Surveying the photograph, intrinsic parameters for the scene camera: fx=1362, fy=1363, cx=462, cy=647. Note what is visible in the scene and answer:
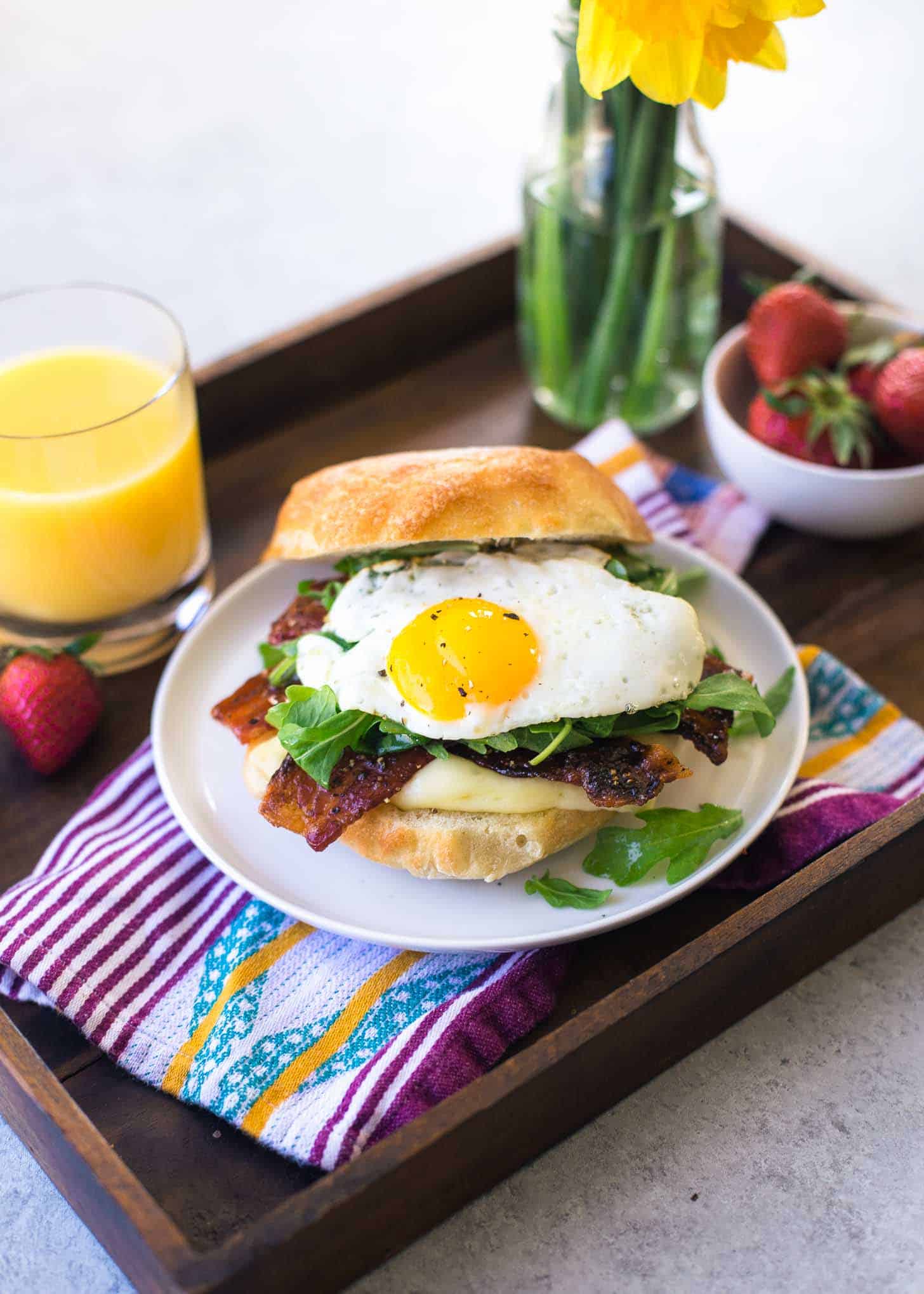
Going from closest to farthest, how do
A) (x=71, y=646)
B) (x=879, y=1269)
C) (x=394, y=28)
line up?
(x=879, y=1269) < (x=71, y=646) < (x=394, y=28)

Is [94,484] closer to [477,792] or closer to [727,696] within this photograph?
[477,792]

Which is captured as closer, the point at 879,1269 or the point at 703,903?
the point at 879,1269

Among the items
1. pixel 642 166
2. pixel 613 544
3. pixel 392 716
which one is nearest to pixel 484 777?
pixel 392 716

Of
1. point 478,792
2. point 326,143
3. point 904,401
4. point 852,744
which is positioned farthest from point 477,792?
point 326,143

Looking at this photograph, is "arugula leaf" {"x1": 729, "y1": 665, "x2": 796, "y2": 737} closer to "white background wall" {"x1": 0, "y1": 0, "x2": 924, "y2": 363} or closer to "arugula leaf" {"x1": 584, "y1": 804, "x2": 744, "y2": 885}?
"arugula leaf" {"x1": 584, "y1": 804, "x2": 744, "y2": 885}

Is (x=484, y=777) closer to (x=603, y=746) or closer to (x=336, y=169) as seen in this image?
(x=603, y=746)

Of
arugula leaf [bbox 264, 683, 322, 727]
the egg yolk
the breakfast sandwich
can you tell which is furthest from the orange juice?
the egg yolk

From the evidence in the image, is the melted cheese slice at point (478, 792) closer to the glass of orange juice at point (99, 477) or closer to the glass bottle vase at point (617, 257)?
the glass of orange juice at point (99, 477)

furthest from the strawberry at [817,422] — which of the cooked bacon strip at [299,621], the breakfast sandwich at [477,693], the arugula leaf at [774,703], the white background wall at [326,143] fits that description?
the white background wall at [326,143]
